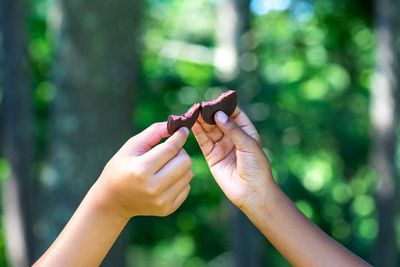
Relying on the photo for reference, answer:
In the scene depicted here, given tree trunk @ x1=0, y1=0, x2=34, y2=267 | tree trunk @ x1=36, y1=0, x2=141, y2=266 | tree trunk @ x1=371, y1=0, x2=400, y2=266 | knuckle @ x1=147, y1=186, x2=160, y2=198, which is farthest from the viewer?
tree trunk @ x1=0, y1=0, x2=34, y2=267

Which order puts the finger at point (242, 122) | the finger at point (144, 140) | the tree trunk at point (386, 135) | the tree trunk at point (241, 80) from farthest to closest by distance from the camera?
1. the tree trunk at point (241, 80)
2. the tree trunk at point (386, 135)
3. the finger at point (242, 122)
4. the finger at point (144, 140)

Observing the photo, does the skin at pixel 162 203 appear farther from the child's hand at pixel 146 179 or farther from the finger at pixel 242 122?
the finger at pixel 242 122

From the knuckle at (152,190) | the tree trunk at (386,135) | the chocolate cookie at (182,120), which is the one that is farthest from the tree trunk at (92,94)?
the tree trunk at (386,135)

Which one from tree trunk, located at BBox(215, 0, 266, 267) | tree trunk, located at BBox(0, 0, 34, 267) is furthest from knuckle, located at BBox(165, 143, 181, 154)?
tree trunk, located at BBox(0, 0, 34, 267)

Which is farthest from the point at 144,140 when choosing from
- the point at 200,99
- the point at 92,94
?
the point at 200,99

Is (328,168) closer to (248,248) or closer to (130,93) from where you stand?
(248,248)

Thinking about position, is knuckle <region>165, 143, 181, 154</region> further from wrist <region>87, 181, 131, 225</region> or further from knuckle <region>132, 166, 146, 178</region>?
wrist <region>87, 181, 131, 225</region>

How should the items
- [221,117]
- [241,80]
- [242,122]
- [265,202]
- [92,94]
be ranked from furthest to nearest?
[241,80]
[92,94]
[242,122]
[221,117]
[265,202]

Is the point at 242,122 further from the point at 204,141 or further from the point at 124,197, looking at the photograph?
the point at 124,197
